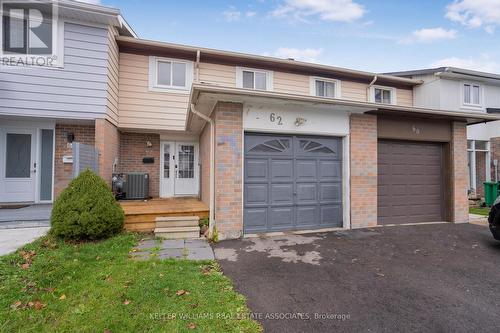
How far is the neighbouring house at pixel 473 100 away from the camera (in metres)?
11.2

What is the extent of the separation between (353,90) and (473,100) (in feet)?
22.7

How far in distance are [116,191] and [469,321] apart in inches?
327

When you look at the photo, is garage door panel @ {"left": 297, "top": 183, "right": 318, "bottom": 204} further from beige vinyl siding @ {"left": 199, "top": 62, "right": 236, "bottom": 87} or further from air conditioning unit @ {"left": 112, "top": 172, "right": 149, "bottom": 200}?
air conditioning unit @ {"left": 112, "top": 172, "right": 149, "bottom": 200}

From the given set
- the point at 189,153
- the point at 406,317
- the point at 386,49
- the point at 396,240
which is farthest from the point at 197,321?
the point at 386,49

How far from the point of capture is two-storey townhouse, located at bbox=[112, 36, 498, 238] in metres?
5.47

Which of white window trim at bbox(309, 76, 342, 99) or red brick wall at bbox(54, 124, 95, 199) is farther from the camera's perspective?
white window trim at bbox(309, 76, 342, 99)

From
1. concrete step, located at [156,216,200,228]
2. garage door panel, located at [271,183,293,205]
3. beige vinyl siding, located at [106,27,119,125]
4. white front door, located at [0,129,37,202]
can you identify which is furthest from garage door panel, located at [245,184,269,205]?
white front door, located at [0,129,37,202]

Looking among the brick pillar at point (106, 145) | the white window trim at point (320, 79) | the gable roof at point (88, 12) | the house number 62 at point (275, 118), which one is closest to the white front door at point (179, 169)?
the brick pillar at point (106, 145)

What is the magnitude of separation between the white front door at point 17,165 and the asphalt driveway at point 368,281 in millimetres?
6718

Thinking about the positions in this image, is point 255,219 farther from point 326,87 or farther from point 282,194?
point 326,87

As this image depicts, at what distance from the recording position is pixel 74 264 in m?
3.72

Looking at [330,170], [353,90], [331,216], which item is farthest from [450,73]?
[331,216]

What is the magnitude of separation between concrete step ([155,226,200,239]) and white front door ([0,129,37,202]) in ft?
16.9

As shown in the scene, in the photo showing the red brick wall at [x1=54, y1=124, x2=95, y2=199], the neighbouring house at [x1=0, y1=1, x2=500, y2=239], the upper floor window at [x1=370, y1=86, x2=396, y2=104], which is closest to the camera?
the neighbouring house at [x1=0, y1=1, x2=500, y2=239]
